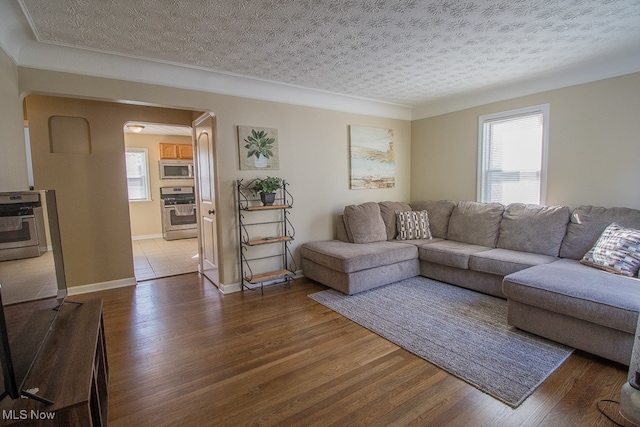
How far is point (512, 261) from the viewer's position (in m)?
3.16

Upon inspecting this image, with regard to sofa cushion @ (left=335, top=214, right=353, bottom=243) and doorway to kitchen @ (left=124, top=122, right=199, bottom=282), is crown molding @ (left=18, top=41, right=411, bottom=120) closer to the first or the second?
sofa cushion @ (left=335, top=214, right=353, bottom=243)

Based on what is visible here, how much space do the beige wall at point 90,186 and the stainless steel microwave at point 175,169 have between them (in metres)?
3.50

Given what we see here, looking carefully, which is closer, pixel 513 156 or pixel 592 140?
pixel 592 140

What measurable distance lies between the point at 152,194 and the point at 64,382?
22.8 ft

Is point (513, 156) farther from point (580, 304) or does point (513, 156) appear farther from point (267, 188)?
point (267, 188)

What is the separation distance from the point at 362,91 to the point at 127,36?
276 cm

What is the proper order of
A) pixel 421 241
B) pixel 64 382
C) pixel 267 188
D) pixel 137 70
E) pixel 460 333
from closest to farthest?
pixel 64 382 < pixel 460 333 < pixel 137 70 < pixel 267 188 < pixel 421 241

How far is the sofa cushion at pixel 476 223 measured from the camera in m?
3.90

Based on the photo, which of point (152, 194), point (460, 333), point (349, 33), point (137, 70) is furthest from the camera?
point (152, 194)

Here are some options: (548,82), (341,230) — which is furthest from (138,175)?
(548,82)

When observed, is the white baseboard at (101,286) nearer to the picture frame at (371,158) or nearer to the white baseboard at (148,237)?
the picture frame at (371,158)

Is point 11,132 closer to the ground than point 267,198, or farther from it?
farther from it

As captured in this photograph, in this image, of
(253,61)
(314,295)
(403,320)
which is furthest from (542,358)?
(253,61)

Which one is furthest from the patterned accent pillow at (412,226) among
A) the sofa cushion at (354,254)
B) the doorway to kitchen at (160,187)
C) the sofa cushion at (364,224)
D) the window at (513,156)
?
the doorway to kitchen at (160,187)
